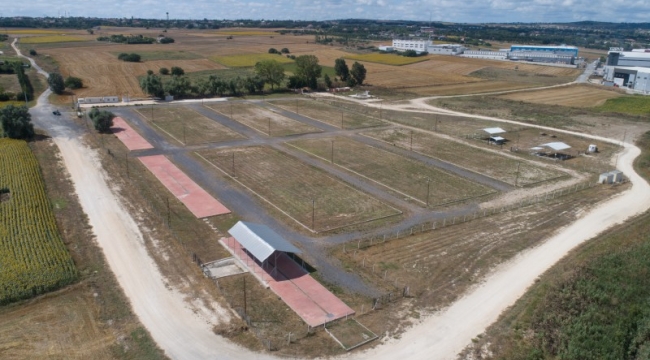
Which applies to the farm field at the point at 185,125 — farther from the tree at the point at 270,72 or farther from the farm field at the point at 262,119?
the tree at the point at 270,72

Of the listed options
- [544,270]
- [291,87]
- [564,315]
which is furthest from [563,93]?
[564,315]

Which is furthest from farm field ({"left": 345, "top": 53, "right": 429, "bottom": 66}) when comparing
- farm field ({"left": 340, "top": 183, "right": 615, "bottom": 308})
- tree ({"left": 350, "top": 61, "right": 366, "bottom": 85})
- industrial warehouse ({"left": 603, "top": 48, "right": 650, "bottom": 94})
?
farm field ({"left": 340, "top": 183, "right": 615, "bottom": 308})

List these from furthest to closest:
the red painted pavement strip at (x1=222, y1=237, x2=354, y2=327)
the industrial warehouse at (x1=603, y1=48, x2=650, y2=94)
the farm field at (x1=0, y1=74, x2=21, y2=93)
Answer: the industrial warehouse at (x1=603, y1=48, x2=650, y2=94) < the farm field at (x1=0, y1=74, x2=21, y2=93) < the red painted pavement strip at (x1=222, y1=237, x2=354, y2=327)

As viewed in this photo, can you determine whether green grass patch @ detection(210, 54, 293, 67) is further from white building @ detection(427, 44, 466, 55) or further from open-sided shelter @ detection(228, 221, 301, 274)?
open-sided shelter @ detection(228, 221, 301, 274)

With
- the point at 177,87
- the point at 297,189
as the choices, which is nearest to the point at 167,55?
the point at 177,87

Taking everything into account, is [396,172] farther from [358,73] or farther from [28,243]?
[358,73]

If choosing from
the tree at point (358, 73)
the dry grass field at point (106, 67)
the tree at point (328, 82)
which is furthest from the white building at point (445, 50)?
the tree at point (328, 82)

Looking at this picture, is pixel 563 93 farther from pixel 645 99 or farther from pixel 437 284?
pixel 437 284
